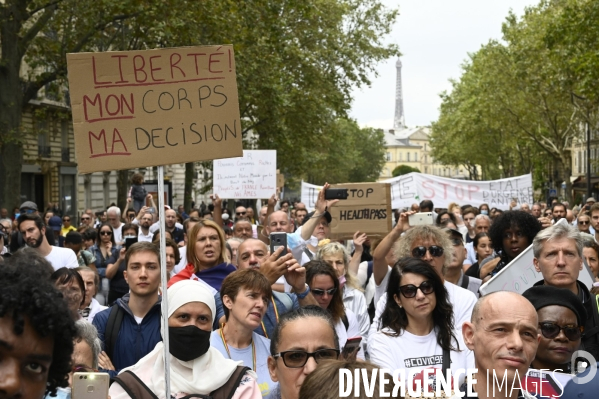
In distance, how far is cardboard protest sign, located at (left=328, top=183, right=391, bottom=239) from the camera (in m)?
9.78

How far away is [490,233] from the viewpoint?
24.5 ft

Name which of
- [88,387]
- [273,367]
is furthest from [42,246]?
[88,387]

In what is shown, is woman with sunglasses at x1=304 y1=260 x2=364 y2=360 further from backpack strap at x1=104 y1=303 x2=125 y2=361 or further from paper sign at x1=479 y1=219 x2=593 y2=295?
backpack strap at x1=104 y1=303 x2=125 y2=361

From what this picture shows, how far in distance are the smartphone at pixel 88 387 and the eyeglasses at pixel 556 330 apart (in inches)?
82.3

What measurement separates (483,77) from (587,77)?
27.0 meters

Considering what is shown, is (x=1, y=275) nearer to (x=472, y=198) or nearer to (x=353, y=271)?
(x=353, y=271)

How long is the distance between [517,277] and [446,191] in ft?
47.5

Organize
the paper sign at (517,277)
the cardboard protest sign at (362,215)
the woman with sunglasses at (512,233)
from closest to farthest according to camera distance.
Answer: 1. the paper sign at (517,277)
2. the woman with sunglasses at (512,233)
3. the cardboard protest sign at (362,215)

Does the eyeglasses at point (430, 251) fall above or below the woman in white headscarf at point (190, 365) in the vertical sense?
above

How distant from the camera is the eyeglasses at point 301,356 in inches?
152

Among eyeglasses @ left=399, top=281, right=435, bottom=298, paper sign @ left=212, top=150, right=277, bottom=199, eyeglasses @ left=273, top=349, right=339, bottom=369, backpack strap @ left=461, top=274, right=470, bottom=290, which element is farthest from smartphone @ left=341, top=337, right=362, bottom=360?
paper sign @ left=212, top=150, right=277, bottom=199

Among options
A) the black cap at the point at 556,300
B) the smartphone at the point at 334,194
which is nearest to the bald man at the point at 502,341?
the black cap at the point at 556,300

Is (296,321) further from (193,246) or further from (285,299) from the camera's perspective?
(193,246)

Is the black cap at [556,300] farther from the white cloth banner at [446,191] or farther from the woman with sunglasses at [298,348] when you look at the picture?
the white cloth banner at [446,191]
